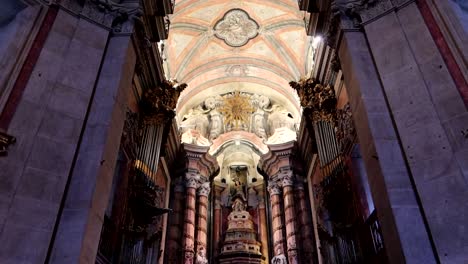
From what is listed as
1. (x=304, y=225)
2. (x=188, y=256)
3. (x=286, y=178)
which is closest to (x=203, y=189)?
(x=188, y=256)

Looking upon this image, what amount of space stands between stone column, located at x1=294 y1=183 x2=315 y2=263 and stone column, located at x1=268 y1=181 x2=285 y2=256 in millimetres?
872

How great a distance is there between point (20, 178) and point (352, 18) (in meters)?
5.62

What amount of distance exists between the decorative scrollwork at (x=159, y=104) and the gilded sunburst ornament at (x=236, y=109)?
6057 millimetres

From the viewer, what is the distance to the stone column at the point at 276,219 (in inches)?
511

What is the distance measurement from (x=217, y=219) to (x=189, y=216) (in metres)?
2.50

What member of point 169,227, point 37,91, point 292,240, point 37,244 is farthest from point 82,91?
point 292,240

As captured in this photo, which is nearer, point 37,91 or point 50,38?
point 37,91

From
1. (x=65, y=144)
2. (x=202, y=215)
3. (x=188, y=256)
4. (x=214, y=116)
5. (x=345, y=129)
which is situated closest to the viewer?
(x=65, y=144)

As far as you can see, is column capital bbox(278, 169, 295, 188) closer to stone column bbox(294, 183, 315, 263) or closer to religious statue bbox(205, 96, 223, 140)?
stone column bbox(294, 183, 315, 263)

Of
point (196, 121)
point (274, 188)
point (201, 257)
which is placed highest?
point (196, 121)

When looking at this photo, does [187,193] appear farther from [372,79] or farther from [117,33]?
[372,79]

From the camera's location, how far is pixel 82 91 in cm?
552

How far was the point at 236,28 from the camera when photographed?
1409 cm

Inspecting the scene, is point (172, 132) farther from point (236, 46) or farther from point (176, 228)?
point (236, 46)
